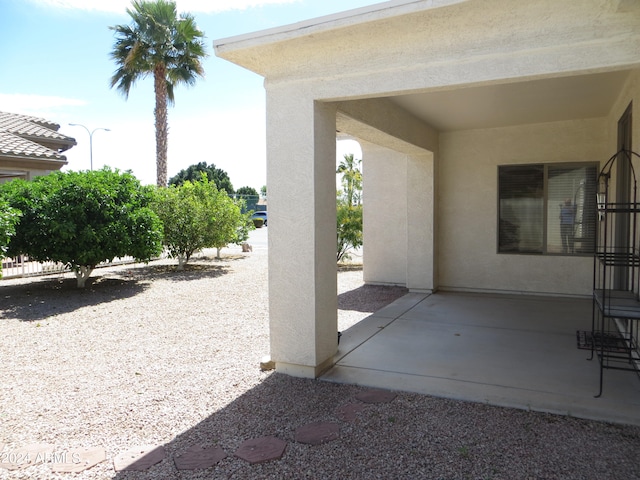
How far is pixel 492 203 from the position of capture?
9359 mm

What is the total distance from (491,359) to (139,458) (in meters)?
3.76

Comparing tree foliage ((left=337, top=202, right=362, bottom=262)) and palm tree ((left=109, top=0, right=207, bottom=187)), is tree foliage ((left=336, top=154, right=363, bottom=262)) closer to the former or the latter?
tree foliage ((left=337, top=202, right=362, bottom=262))

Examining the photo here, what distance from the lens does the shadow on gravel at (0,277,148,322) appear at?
823cm

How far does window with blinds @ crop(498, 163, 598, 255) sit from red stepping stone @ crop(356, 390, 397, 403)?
591 centimetres

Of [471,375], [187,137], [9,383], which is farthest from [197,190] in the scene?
[187,137]

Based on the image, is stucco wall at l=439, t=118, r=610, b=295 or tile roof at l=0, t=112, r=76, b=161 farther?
tile roof at l=0, t=112, r=76, b=161

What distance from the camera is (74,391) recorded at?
462cm

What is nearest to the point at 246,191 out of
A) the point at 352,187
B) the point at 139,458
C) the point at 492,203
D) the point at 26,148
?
the point at 26,148

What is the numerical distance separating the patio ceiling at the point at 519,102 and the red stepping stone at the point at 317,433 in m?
3.80

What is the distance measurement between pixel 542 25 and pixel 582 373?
3335mm

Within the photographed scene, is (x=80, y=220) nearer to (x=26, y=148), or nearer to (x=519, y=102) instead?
(x=26, y=148)

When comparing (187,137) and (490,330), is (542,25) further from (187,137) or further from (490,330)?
(187,137)

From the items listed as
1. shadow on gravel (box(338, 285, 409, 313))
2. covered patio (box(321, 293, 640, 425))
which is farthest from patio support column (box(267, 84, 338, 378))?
shadow on gravel (box(338, 285, 409, 313))

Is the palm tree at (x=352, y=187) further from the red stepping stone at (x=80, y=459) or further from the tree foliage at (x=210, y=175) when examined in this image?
the tree foliage at (x=210, y=175)
